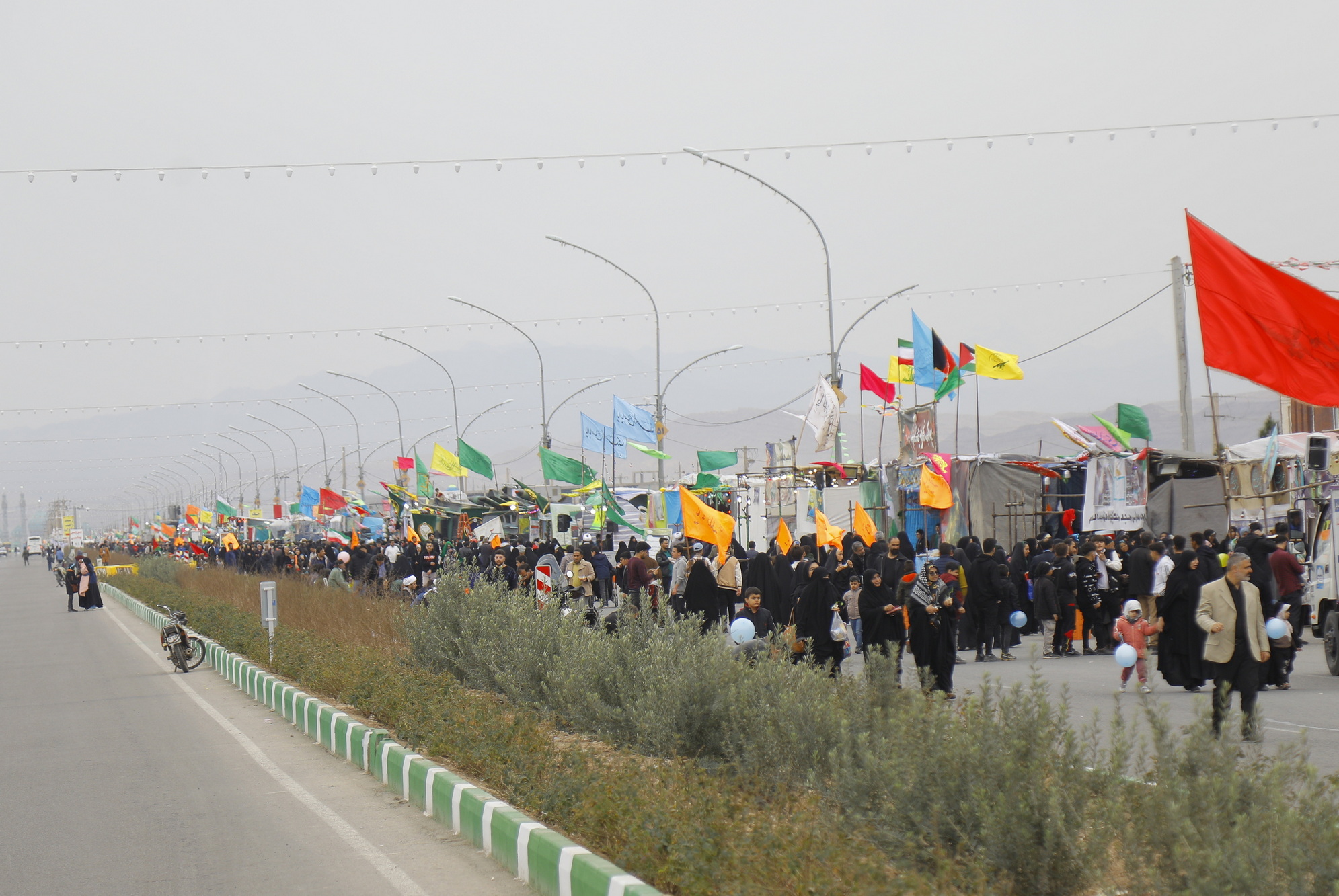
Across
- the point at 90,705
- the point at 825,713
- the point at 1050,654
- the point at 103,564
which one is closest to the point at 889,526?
the point at 1050,654

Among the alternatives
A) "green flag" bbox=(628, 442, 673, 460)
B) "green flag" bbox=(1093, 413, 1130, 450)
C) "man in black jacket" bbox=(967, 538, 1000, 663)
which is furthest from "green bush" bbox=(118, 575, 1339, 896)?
"green flag" bbox=(628, 442, 673, 460)

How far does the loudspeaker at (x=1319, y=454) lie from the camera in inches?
703

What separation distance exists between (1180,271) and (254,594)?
1852cm

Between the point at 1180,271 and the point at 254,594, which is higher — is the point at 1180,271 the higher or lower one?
the higher one

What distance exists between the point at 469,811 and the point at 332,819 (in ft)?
4.15

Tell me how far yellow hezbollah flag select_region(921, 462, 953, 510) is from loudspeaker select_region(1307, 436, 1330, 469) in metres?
6.81

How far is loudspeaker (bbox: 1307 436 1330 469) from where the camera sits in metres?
17.8

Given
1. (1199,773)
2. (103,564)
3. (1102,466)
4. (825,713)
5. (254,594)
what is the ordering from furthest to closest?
(103,564)
(254,594)
(1102,466)
(825,713)
(1199,773)

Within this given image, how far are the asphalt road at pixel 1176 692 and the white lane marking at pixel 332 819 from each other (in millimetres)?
3204

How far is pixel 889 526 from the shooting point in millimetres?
27844

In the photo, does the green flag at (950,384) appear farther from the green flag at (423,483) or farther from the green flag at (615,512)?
the green flag at (423,483)

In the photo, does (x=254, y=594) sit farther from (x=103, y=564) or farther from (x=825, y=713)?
(x=103, y=564)

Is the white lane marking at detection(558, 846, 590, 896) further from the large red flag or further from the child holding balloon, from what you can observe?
the child holding balloon

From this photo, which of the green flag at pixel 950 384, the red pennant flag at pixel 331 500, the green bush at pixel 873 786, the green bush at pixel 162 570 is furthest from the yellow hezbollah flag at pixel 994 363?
the red pennant flag at pixel 331 500
